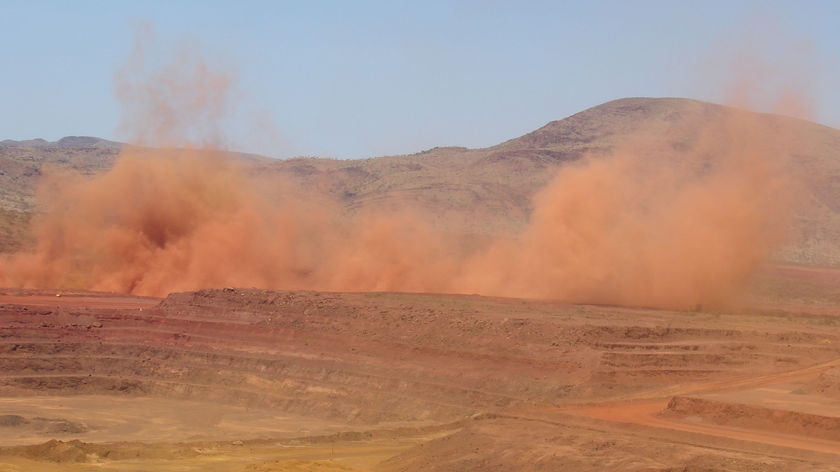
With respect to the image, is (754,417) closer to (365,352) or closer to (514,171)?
(365,352)

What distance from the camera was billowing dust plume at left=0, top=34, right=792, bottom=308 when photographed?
51.5 metres

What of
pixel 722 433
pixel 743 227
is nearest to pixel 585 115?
pixel 743 227

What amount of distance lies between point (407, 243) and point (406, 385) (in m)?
32.6

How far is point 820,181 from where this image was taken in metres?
128

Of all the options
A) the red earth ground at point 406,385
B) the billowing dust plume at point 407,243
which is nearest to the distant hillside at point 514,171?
the billowing dust plume at point 407,243

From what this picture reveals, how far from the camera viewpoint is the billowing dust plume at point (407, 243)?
51531 mm

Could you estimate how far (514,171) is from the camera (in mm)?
138875

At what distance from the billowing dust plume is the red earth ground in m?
4.10

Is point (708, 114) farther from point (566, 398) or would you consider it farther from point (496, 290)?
point (566, 398)

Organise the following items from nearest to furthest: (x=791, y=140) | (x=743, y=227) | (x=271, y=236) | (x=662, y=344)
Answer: (x=662, y=344), (x=743, y=227), (x=271, y=236), (x=791, y=140)

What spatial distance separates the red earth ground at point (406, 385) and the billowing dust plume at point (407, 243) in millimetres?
4098

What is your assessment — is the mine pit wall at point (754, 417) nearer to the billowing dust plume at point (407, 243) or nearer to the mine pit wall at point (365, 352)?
the mine pit wall at point (365, 352)

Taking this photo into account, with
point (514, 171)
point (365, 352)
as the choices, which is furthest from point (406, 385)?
point (514, 171)

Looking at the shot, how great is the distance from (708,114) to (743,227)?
101564 mm
